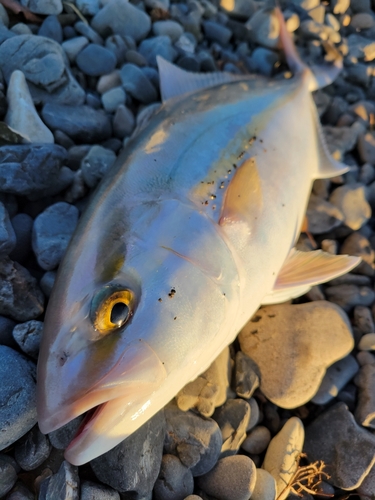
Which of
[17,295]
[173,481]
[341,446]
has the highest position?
[17,295]

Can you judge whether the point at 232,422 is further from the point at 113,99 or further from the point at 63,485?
the point at 113,99

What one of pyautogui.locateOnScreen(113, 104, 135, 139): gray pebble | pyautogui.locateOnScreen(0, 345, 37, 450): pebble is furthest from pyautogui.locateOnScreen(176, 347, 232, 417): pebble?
pyautogui.locateOnScreen(113, 104, 135, 139): gray pebble

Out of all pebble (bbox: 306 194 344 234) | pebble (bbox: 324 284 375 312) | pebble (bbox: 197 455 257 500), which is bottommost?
pebble (bbox: 197 455 257 500)

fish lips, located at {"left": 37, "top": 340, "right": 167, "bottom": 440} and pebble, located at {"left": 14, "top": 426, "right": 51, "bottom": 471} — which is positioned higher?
fish lips, located at {"left": 37, "top": 340, "right": 167, "bottom": 440}

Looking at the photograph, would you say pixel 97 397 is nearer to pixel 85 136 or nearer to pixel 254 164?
pixel 254 164

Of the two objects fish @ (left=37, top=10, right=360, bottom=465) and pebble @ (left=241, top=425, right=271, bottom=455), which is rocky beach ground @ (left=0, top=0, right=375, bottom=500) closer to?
pebble @ (left=241, top=425, right=271, bottom=455)

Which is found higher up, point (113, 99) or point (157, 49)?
point (157, 49)

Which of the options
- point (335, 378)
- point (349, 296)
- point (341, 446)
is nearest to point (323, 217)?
point (349, 296)
